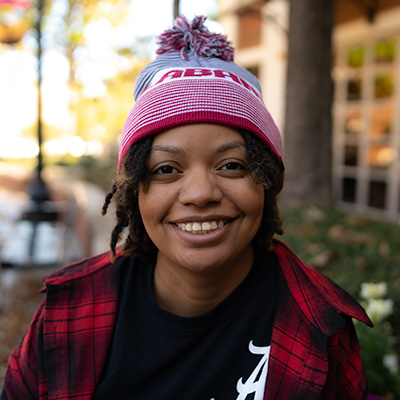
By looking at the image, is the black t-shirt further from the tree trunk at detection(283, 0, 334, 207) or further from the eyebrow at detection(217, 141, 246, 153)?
the tree trunk at detection(283, 0, 334, 207)

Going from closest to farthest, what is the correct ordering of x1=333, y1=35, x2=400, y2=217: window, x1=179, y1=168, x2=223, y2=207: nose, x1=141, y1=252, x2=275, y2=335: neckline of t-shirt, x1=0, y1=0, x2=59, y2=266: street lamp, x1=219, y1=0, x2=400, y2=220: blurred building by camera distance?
1. x1=179, y1=168, x2=223, y2=207: nose
2. x1=141, y1=252, x2=275, y2=335: neckline of t-shirt
3. x1=0, y1=0, x2=59, y2=266: street lamp
4. x1=219, y1=0, x2=400, y2=220: blurred building
5. x1=333, y1=35, x2=400, y2=217: window

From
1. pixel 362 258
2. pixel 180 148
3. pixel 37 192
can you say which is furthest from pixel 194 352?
pixel 37 192

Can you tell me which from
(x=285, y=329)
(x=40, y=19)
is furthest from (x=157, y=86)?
(x=40, y=19)

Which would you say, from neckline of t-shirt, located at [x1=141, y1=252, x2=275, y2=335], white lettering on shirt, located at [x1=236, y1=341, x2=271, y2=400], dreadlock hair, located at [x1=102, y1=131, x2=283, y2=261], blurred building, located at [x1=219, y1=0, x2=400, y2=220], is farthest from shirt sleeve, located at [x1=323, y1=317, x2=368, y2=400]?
blurred building, located at [x1=219, y1=0, x2=400, y2=220]

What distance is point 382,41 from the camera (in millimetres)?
7488

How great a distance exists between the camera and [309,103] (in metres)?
5.16

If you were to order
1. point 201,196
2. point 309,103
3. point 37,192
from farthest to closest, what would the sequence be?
point 37,192 → point 309,103 → point 201,196

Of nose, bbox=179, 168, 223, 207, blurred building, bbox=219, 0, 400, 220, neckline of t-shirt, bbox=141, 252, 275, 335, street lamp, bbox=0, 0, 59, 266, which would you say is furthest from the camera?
blurred building, bbox=219, 0, 400, 220

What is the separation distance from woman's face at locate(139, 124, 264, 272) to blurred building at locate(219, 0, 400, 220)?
5.92m

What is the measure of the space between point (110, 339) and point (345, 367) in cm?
75

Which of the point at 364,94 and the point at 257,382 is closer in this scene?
the point at 257,382

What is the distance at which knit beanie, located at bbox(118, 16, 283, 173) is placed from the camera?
1.35m

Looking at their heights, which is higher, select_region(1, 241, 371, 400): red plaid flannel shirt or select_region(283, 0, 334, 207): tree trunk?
select_region(283, 0, 334, 207): tree trunk

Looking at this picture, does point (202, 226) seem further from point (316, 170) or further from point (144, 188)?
point (316, 170)
